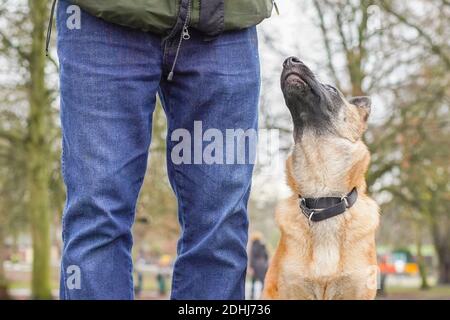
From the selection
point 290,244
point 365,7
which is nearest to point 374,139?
point 365,7

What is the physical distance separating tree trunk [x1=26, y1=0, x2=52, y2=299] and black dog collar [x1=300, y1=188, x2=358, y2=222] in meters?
13.7

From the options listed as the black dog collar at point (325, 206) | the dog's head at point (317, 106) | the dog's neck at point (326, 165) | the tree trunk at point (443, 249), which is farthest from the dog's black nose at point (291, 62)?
the tree trunk at point (443, 249)

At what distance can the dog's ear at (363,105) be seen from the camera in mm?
4773

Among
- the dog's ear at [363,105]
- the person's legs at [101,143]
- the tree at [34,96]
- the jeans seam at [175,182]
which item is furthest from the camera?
the tree at [34,96]

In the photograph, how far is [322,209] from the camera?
3.97 meters

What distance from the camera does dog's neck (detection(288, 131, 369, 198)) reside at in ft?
13.7

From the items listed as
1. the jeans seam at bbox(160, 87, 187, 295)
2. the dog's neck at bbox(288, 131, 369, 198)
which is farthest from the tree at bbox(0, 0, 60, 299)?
the jeans seam at bbox(160, 87, 187, 295)

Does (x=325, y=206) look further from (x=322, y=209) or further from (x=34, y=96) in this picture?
(x=34, y=96)

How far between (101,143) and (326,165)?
225 centimetres

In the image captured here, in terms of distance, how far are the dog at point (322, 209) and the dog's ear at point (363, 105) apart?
0.58ft

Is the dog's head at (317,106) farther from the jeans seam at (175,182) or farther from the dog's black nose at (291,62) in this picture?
the jeans seam at (175,182)

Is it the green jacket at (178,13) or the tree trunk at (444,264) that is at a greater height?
the green jacket at (178,13)

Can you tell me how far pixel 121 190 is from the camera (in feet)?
7.82
